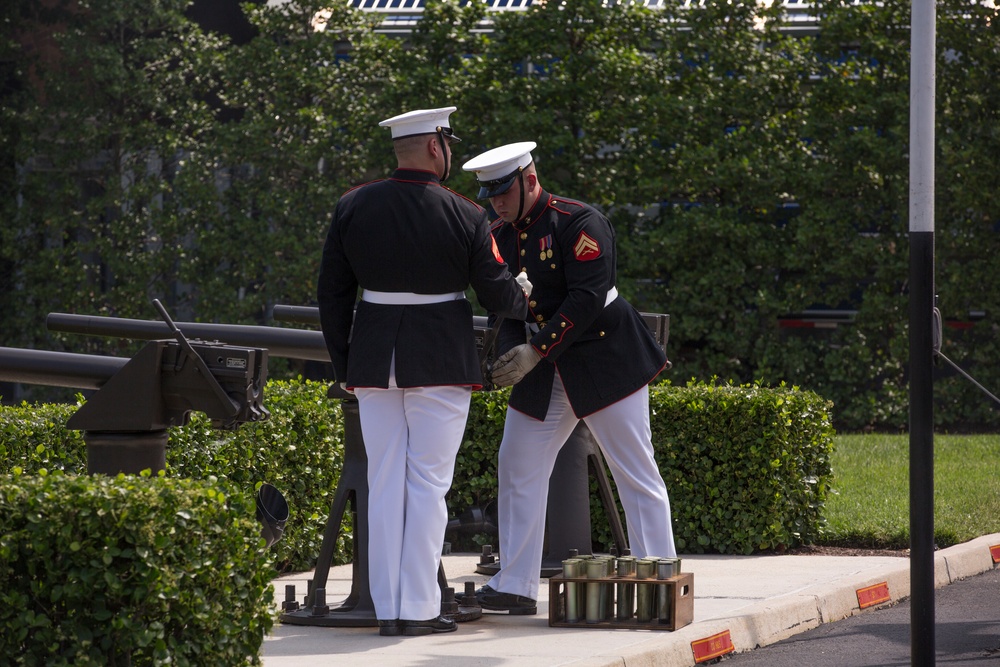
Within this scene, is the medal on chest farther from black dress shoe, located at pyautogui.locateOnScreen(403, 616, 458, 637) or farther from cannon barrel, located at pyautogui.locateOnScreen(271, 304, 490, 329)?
black dress shoe, located at pyautogui.locateOnScreen(403, 616, 458, 637)

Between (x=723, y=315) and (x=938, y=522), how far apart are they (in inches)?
269

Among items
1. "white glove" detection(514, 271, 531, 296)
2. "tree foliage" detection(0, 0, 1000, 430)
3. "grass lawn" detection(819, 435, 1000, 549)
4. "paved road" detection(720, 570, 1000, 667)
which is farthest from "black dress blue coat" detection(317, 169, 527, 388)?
"tree foliage" detection(0, 0, 1000, 430)

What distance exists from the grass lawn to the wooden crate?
2.50 meters

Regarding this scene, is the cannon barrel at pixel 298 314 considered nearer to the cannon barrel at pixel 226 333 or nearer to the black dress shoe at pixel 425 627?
the cannon barrel at pixel 226 333

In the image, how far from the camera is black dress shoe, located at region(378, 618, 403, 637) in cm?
543

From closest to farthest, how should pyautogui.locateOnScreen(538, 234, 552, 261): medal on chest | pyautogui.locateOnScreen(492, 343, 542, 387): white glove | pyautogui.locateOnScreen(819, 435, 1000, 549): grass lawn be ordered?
1. pyautogui.locateOnScreen(492, 343, 542, 387): white glove
2. pyautogui.locateOnScreen(538, 234, 552, 261): medal on chest
3. pyautogui.locateOnScreen(819, 435, 1000, 549): grass lawn

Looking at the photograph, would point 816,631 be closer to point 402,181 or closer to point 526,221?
point 526,221

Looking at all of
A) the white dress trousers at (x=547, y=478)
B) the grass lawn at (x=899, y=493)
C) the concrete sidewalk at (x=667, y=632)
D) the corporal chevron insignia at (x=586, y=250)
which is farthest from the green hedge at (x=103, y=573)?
the grass lawn at (x=899, y=493)

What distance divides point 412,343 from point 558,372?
0.89m

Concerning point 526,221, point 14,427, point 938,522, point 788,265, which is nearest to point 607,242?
point 526,221

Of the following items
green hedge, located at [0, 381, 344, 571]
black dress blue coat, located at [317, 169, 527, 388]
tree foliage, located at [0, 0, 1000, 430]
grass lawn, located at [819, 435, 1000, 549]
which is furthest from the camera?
tree foliage, located at [0, 0, 1000, 430]

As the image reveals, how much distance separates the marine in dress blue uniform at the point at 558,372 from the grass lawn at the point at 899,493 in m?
2.39

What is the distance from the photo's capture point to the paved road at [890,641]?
5.51m

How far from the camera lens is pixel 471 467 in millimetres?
7930
